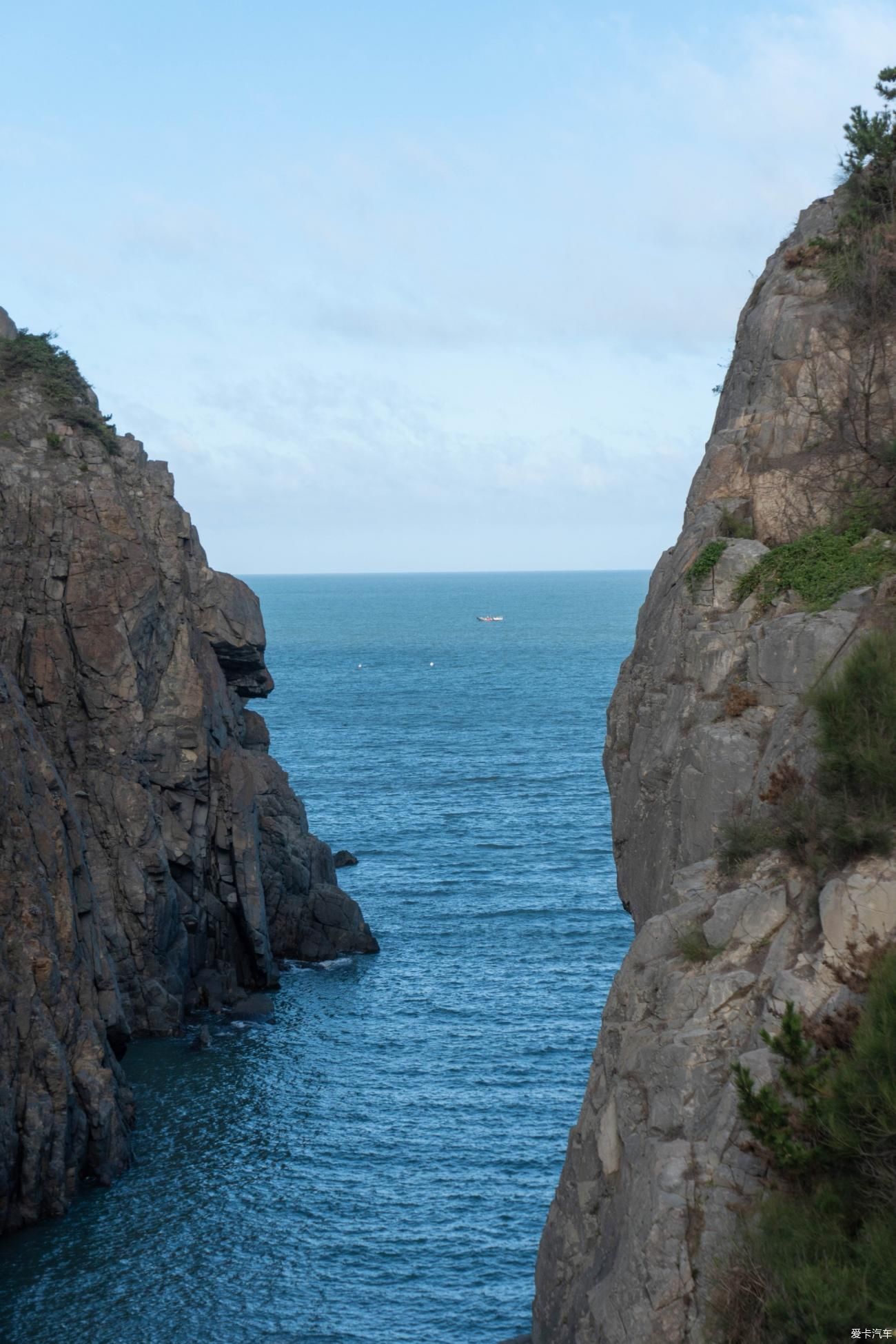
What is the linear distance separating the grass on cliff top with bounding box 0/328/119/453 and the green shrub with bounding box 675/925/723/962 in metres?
46.2

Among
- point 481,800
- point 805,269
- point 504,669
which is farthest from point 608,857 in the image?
point 504,669

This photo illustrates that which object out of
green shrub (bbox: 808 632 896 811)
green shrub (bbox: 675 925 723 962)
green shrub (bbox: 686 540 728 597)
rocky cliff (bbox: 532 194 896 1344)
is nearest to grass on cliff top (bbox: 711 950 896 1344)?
rocky cliff (bbox: 532 194 896 1344)

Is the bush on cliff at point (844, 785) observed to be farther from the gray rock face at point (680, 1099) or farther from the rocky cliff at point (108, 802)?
the rocky cliff at point (108, 802)

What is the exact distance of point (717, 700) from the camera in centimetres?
1947

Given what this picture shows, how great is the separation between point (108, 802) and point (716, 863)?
3812cm

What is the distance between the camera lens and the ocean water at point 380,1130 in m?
32.2

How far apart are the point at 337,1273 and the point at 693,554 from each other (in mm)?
22810

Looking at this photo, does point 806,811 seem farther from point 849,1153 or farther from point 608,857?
point 608,857

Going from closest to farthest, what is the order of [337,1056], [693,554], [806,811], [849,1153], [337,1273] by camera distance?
[849,1153]
[806,811]
[693,554]
[337,1273]
[337,1056]

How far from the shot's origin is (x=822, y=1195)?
1354 cm

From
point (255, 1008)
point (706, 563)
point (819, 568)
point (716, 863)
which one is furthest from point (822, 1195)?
point (255, 1008)

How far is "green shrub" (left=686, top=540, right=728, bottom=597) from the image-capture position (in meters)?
20.8

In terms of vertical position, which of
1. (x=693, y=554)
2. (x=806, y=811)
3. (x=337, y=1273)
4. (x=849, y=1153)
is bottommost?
(x=337, y=1273)

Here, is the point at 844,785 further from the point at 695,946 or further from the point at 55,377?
the point at 55,377
